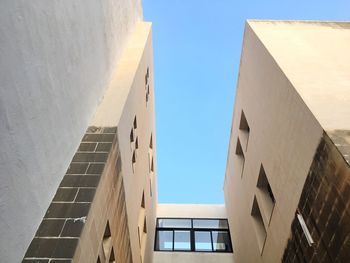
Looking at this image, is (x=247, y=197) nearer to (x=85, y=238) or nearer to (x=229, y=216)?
(x=229, y=216)

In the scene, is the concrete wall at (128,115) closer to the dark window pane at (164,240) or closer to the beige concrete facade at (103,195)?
the beige concrete facade at (103,195)

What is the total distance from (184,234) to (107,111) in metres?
9.75

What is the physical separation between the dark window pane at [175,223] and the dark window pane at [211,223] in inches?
12.1

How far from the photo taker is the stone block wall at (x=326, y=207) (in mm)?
4758

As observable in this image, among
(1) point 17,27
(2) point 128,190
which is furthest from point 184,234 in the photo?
(1) point 17,27

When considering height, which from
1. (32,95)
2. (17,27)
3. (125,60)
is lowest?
(32,95)

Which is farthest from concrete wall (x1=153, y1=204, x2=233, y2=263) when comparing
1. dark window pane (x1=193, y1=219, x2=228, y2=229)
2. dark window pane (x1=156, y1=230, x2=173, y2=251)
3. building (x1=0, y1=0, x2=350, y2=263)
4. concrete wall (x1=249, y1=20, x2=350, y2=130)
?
concrete wall (x1=249, y1=20, x2=350, y2=130)

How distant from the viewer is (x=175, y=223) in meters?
15.2

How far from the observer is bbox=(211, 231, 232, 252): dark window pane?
14.0 m

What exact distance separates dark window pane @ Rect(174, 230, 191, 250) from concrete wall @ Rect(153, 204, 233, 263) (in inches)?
18.4

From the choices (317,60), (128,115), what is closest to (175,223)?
(128,115)

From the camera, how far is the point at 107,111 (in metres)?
6.06

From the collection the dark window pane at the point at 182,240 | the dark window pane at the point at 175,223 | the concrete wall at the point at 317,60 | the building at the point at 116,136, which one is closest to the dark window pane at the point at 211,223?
the dark window pane at the point at 175,223

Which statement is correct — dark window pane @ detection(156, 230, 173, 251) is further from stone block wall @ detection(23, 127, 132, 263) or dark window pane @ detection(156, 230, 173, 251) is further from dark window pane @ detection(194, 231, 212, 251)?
stone block wall @ detection(23, 127, 132, 263)
